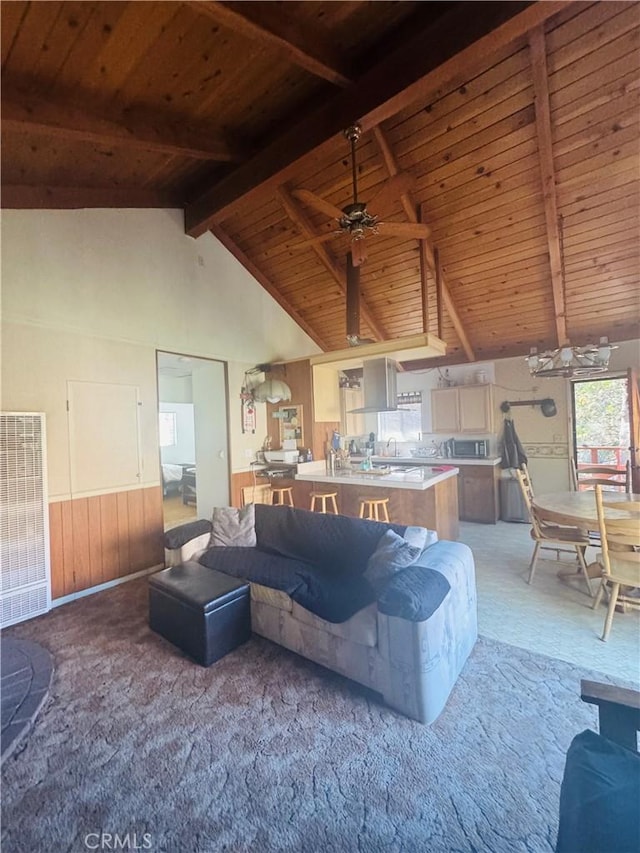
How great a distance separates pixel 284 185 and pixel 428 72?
2292mm

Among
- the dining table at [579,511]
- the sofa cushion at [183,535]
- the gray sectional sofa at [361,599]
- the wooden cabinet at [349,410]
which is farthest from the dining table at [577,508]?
the wooden cabinet at [349,410]

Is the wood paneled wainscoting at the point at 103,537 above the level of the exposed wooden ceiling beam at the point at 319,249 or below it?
below

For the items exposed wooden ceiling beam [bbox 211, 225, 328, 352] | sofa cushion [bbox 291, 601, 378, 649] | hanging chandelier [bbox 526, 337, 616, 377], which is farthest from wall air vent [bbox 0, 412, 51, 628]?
hanging chandelier [bbox 526, 337, 616, 377]

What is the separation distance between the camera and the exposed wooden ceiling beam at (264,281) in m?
5.45

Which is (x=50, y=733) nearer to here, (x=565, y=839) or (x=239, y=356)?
(x=565, y=839)

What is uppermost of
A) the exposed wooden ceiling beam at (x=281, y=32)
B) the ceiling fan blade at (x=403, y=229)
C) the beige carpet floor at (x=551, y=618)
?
the exposed wooden ceiling beam at (x=281, y=32)

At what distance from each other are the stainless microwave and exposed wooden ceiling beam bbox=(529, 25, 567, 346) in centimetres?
210

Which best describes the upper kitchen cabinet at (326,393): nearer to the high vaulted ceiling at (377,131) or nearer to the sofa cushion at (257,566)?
the high vaulted ceiling at (377,131)

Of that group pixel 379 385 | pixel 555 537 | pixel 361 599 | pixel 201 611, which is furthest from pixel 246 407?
pixel 555 537

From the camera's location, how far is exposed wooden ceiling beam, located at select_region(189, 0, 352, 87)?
217 cm

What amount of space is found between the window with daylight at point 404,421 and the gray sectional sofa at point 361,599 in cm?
452

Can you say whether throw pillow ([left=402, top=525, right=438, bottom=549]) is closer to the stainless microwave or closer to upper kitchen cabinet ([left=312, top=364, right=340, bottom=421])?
upper kitchen cabinet ([left=312, top=364, right=340, bottom=421])

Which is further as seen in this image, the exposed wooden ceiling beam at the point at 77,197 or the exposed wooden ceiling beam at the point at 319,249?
the exposed wooden ceiling beam at the point at 319,249

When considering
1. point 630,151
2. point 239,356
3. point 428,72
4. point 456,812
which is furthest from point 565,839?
point 239,356
